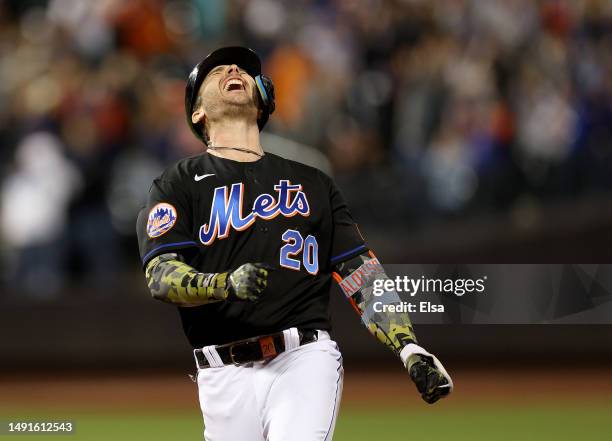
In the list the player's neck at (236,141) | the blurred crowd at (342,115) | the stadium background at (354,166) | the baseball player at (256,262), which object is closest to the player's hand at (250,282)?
the baseball player at (256,262)

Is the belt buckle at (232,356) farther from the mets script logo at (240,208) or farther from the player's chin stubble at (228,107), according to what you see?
the player's chin stubble at (228,107)

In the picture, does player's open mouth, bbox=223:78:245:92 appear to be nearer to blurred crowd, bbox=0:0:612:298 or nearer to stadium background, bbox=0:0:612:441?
stadium background, bbox=0:0:612:441

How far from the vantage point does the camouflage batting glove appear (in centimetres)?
332

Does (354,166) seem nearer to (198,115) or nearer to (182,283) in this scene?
(198,115)

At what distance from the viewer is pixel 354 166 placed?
9.21 metres

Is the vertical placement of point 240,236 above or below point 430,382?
above

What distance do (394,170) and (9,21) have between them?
4138 millimetres

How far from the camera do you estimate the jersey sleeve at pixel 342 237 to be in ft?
12.3

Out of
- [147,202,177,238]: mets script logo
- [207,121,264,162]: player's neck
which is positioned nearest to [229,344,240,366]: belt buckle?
[147,202,177,238]: mets script logo

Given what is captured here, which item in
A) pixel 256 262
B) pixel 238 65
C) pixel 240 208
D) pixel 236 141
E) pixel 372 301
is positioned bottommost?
pixel 372 301

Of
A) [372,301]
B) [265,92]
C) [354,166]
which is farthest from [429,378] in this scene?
[354,166]

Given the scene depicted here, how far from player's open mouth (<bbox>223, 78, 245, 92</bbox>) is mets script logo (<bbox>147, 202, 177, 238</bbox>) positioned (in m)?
0.51

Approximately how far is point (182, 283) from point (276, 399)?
515mm

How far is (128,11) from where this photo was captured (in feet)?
32.6
